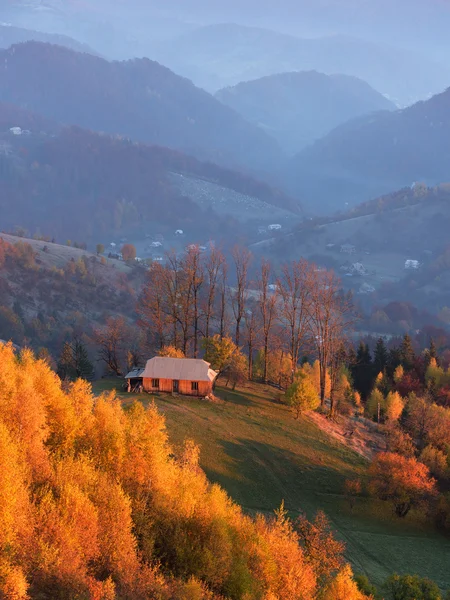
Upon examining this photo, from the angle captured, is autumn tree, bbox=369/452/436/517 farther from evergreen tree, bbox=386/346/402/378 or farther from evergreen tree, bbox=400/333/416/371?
evergreen tree, bbox=400/333/416/371

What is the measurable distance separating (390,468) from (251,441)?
12178 millimetres

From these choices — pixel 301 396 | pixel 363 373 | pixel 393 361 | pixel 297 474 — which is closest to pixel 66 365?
pixel 301 396

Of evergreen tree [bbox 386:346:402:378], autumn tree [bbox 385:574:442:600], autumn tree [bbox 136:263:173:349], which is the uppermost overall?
autumn tree [bbox 136:263:173:349]

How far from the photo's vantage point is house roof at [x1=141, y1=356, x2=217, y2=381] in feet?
163

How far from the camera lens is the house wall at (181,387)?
164 feet

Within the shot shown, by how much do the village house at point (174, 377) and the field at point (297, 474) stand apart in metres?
1.49

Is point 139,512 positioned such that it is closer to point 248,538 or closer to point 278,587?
point 248,538

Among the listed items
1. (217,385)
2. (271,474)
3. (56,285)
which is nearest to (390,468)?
(271,474)

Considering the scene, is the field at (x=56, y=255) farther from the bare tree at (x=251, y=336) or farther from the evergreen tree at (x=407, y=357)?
the evergreen tree at (x=407, y=357)

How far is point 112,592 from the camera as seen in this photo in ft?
52.9

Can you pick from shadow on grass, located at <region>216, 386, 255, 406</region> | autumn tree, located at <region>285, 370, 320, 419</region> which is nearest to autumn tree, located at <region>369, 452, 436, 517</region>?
autumn tree, located at <region>285, 370, 320, 419</region>

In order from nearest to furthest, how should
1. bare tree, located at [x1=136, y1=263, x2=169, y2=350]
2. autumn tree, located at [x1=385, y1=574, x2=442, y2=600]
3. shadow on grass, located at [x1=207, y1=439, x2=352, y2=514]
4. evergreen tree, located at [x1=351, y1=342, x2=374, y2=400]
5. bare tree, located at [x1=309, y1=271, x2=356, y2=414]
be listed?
autumn tree, located at [x1=385, y1=574, x2=442, y2=600]
shadow on grass, located at [x1=207, y1=439, x2=352, y2=514]
bare tree, located at [x1=309, y1=271, x2=356, y2=414]
bare tree, located at [x1=136, y1=263, x2=169, y2=350]
evergreen tree, located at [x1=351, y1=342, x2=374, y2=400]

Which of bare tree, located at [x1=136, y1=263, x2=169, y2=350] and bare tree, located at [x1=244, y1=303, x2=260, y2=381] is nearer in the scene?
bare tree, located at [x1=136, y1=263, x2=169, y2=350]

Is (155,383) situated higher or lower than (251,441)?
higher
